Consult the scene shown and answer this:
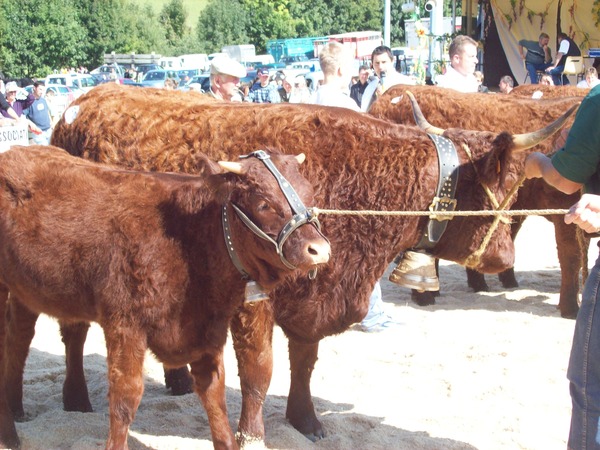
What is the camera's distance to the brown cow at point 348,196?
427cm

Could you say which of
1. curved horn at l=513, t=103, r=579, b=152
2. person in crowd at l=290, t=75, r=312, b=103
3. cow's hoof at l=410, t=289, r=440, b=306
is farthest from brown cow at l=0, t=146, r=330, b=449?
person in crowd at l=290, t=75, r=312, b=103

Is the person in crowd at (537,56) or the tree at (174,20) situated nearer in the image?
the person in crowd at (537,56)

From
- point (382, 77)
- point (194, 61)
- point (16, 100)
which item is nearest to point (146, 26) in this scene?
point (194, 61)

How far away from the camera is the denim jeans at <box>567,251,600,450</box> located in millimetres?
2996

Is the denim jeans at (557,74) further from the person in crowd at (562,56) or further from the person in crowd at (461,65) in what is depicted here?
the person in crowd at (461,65)

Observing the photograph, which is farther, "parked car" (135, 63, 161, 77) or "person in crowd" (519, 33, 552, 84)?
"parked car" (135, 63, 161, 77)

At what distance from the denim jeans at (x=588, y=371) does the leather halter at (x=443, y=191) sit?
1291mm

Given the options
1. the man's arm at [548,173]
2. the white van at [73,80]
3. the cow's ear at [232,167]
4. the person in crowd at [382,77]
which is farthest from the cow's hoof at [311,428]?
the white van at [73,80]

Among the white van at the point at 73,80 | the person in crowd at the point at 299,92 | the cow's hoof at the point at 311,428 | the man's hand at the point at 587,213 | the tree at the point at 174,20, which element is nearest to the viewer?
the man's hand at the point at 587,213

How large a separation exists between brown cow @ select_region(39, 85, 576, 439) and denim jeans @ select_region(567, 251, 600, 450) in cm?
137

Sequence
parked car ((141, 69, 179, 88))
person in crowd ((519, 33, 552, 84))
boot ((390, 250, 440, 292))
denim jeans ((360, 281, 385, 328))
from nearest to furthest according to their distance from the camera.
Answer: boot ((390, 250, 440, 292)) → denim jeans ((360, 281, 385, 328)) → person in crowd ((519, 33, 552, 84)) → parked car ((141, 69, 179, 88))

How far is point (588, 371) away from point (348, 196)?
1.67 meters

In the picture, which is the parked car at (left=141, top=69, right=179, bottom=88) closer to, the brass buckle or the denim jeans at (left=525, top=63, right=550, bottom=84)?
the denim jeans at (left=525, top=63, right=550, bottom=84)

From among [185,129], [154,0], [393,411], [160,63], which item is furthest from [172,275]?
[154,0]
